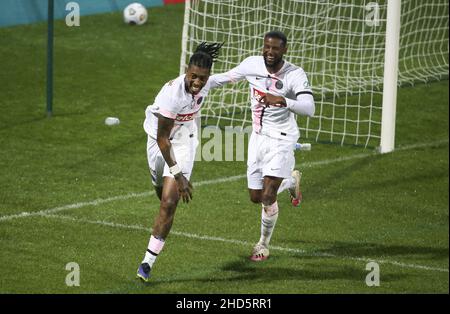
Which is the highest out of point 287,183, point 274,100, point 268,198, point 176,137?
point 274,100

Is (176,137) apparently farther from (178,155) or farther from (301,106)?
(301,106)

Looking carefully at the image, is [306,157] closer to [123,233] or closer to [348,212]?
[348,212]

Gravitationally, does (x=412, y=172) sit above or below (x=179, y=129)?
below

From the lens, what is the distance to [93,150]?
49.4ft

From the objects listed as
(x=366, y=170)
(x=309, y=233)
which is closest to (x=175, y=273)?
(x=309, y=233)

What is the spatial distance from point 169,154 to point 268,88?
1530 mm

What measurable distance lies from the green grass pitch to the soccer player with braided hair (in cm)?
45

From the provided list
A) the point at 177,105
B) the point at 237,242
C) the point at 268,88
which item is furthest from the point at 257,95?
the point at 237,242

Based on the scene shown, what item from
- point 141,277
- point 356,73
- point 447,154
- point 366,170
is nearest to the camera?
point 141,277

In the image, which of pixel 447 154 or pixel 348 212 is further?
pixel 447 154

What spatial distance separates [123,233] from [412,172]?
472 cm

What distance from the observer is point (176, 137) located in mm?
10250
